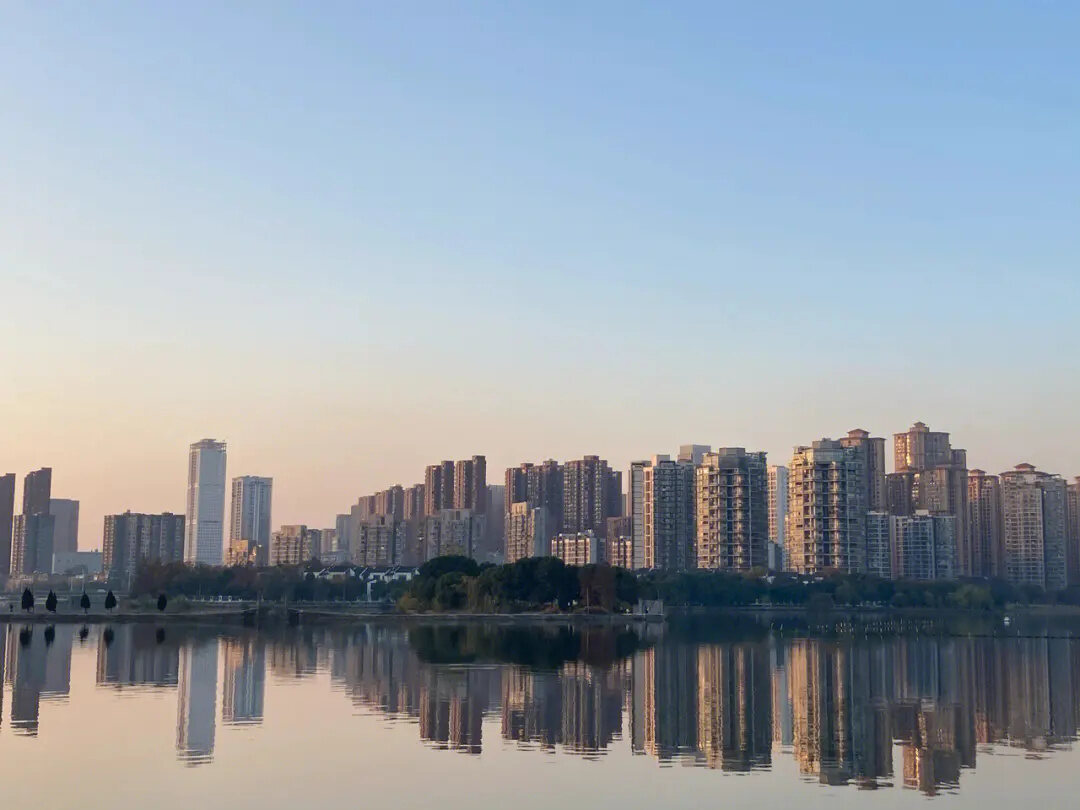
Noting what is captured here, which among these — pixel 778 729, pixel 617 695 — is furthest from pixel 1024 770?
pixel 617 695

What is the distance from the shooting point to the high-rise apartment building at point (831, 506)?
166625mm

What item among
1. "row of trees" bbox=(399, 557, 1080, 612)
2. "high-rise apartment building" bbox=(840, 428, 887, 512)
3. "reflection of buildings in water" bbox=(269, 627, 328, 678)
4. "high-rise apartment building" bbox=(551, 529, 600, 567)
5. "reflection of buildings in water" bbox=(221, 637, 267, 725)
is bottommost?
"reflection of buildings in water" bbox=(269, 627, 328, 678)

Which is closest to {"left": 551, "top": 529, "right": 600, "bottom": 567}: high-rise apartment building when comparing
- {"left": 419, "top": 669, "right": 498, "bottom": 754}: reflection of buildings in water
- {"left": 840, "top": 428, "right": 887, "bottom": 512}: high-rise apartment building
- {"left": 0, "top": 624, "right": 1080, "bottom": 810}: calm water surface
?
{"left": 840, "top": 428, "right": 887, "bottom": 512}: high-rise apartment building

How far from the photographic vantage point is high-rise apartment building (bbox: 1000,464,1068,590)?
189500mm

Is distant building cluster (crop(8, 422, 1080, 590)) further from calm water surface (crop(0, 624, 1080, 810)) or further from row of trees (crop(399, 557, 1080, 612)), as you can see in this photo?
calm water surface (crop(0, 624, 1080, 810))

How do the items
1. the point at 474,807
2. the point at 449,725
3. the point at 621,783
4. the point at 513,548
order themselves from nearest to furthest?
1. the point at 474,807
2. the point at 621,783
3. the point at 449,725
4. the point at 513,548

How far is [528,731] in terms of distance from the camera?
30.3 metres

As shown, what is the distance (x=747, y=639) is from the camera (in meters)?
81.0

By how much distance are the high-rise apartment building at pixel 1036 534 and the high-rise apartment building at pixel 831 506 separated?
3404 centimetres

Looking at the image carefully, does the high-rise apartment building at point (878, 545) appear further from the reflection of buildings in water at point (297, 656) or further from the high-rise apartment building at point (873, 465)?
the reflection of buildings in water at point (297, 656)

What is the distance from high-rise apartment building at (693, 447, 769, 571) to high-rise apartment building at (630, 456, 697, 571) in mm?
4836

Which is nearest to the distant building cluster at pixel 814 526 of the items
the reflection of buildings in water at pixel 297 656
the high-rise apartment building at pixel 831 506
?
the high-rise apartment building at pixel 831 506

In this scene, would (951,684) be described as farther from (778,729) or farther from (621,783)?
Result: (621,783)

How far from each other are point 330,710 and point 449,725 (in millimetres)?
4916
